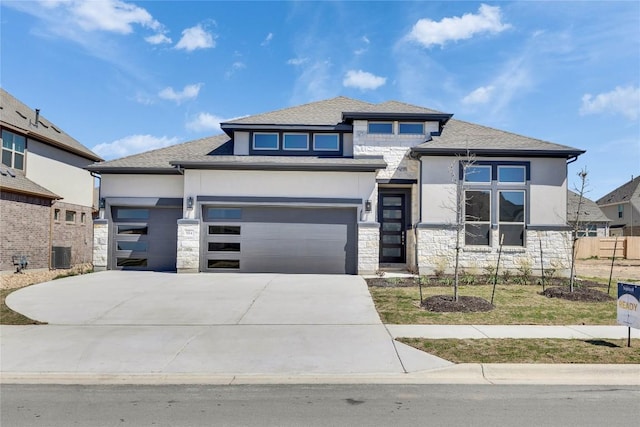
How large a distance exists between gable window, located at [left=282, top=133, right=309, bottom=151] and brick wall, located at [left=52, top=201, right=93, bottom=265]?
1156 centimetres

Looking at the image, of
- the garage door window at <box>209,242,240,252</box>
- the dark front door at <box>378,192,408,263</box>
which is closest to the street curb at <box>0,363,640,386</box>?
the garage door window at <box>209,242,240,252</box>

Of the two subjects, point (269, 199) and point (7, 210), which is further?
point (7, 210)

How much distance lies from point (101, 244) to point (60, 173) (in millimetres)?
8187

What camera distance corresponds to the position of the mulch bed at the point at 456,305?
959 cm

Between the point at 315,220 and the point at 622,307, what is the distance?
32.7 ft

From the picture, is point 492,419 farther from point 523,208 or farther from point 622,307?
point 523,208

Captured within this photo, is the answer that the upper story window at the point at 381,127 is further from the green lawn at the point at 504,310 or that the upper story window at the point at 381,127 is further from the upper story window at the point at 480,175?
the green lawn at the point at 504,310

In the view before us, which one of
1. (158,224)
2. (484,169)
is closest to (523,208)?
(484,169)

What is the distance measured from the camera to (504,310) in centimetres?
966

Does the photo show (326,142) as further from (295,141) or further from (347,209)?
(347,209)

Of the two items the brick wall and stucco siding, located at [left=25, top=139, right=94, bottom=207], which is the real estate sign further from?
the brick wall

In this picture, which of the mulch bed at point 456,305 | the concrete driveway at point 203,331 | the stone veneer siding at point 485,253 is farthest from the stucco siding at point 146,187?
the mulch bed at point 456,305

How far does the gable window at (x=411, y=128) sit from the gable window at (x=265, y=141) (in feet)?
16.5

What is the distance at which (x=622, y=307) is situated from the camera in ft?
23.5
